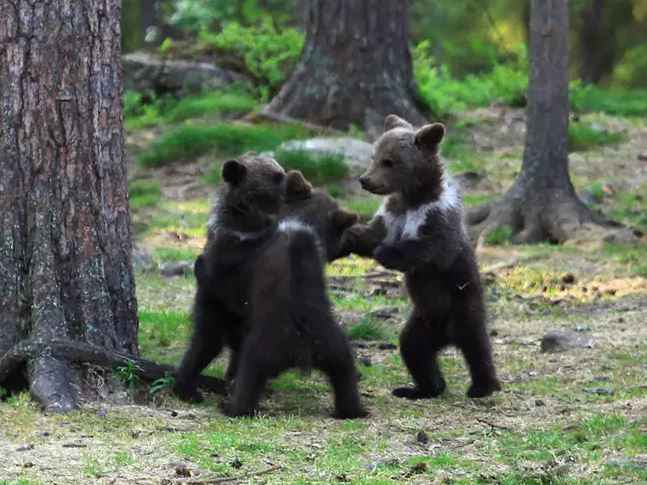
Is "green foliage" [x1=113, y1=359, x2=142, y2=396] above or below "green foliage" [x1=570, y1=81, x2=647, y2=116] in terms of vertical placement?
below

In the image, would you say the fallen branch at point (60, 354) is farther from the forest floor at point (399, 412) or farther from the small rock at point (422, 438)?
the small rock at point (422, 438)

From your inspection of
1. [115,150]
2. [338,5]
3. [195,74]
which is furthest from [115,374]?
[195,74]

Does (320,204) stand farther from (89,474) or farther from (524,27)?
(524,27)

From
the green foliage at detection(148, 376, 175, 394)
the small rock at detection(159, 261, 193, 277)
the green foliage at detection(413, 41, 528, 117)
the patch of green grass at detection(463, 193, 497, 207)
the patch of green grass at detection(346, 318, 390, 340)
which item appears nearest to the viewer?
Result: the green foliage at detection(148, 376, 175, 394)

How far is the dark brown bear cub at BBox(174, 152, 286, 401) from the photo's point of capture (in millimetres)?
7773

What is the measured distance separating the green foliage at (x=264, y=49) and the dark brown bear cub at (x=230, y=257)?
40.8 ft

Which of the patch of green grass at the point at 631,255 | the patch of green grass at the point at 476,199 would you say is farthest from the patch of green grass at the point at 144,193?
the patch of green grass at the point at 631,255

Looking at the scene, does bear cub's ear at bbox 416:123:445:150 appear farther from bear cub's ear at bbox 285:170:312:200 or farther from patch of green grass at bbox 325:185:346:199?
patch of green grass at bbox 325:185:346:199

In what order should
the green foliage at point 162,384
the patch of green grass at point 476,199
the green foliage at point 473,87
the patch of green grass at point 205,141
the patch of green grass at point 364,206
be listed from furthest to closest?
1. the green foliage at point 473,87
2. the patch of green grass at point 205,141
3. the patch of green grass at point 476,199
4. the patch of green grass at point 364,206
5. the green foliage at point 162,384

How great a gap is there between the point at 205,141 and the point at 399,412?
10383 millimetres

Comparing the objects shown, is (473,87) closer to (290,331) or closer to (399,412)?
(399,412)

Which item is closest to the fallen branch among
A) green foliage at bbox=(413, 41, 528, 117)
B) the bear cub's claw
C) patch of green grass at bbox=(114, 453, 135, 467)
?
patch of green grass at bbox=(114, 453, 135, 467)

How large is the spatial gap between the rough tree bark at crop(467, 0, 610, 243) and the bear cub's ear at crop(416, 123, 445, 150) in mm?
5615

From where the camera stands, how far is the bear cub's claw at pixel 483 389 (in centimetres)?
830
